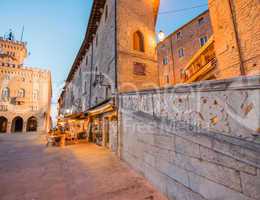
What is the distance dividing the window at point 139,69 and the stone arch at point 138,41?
4.22 feet

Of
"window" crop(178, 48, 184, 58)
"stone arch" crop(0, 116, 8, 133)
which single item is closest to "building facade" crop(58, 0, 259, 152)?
"window" crop(178, 48, 184, 58)

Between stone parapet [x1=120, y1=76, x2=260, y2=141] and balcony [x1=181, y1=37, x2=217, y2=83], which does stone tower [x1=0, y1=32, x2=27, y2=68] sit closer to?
balcony [x1=181, y1=37, x2=217, y2=83]

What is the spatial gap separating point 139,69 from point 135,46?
1859 mm

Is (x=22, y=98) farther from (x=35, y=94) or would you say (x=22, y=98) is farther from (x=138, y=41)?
(x=138, y=41)

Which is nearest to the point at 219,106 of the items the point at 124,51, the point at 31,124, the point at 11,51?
the point at 124,51

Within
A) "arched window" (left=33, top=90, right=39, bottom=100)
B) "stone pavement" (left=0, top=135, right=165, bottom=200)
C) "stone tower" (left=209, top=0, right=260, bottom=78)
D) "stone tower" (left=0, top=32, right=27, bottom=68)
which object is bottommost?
"stone pavement" (left=0, top=135, right=165, bottom=200)

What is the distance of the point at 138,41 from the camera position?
9.99 metres

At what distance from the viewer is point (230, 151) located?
2.07 metres

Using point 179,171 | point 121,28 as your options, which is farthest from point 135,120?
point 121,28

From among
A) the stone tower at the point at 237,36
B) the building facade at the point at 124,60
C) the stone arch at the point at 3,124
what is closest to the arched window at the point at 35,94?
the stone arch at the point at 3,124

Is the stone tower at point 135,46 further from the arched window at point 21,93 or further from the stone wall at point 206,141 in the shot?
the arched window at point 21,93

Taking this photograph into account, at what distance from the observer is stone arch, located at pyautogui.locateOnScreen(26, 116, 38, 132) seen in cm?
2952

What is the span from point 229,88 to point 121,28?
8708mm

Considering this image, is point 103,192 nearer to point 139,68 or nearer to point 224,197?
point 224,197
